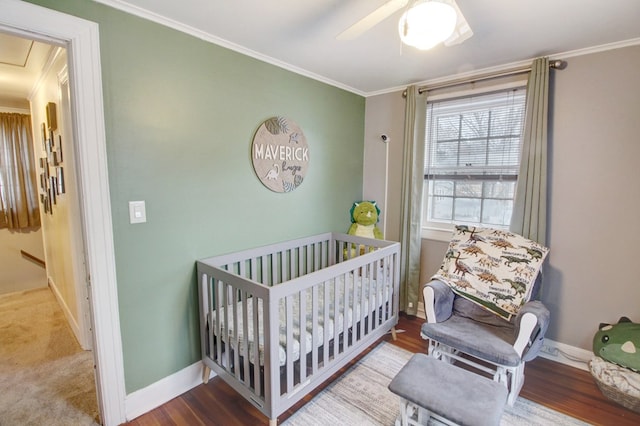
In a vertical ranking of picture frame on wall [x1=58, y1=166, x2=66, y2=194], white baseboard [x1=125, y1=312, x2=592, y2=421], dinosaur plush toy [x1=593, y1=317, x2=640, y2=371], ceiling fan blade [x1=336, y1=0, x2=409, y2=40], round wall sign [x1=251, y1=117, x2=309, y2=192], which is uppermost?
ceiling fan blade [x1=336, y1=0, x2=409, y2=40]

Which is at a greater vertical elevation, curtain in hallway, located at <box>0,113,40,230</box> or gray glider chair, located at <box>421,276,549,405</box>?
curtain in hallway, located at <box>0,113,40,230</box>

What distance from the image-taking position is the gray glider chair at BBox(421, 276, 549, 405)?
5.83 ft

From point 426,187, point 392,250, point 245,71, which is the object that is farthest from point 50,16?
point 426,187

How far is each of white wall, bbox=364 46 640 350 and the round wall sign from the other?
197 cm

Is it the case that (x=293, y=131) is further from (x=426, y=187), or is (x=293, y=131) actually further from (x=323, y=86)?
(x=426, y=187)

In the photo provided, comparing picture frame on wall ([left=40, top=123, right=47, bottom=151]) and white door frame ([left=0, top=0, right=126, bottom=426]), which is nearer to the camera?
white door frame ([left=0, top=0, right=126, bottom=426])

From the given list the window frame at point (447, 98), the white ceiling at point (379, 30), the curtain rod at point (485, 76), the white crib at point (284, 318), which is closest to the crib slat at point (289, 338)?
the white crib at point (284, 318)

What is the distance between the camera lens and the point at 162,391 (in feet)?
6.16

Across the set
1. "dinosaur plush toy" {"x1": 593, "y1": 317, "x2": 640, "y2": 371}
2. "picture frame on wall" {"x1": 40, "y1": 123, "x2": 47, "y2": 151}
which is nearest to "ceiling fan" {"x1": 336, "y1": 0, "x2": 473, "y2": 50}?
"dinosaur plush toy" {"x1": 593, "y1": 317, "x2": 640, "y2": 371}

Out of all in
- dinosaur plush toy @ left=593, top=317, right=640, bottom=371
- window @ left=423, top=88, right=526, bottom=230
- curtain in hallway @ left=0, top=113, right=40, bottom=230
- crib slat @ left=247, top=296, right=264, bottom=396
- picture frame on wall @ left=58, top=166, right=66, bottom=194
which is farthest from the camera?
curtain in hallway @ left=0, top=113, right=40, bottom=230

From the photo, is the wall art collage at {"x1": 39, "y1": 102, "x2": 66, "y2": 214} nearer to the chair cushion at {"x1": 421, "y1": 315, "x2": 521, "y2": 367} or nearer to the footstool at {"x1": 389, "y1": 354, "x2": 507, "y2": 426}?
the footstool at {"x1": 389, "y1": 354, "x2": 507, "y2": 426}

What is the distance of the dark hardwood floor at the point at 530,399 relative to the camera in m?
1.75

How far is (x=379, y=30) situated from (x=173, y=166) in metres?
1.51

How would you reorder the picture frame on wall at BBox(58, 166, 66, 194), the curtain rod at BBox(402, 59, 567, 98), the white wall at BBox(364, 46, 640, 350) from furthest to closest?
the picture frame on wall at BBox(58, 166, 66, 194) < the curtain rod at BBox(402, 59, 567, 98) < the white wall at BBox(364, 46, 640, 350)
